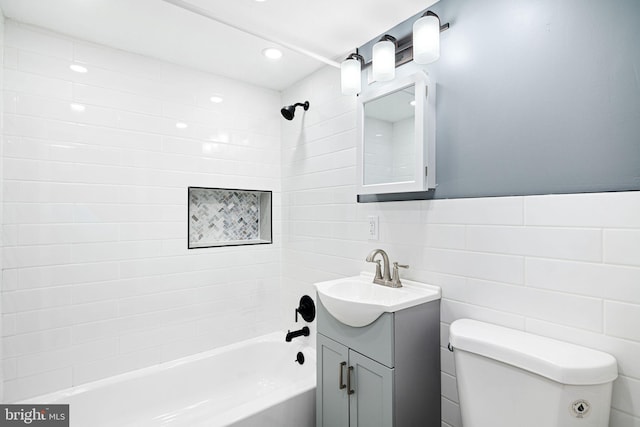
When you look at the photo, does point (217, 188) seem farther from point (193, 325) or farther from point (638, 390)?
point (638, 390)

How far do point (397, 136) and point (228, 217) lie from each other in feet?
5.06

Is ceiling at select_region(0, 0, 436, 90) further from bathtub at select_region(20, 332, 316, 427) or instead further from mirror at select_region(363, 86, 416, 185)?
bathtub at select_region(20, 332, 316, 427)

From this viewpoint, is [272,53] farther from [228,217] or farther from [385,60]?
[228,217]

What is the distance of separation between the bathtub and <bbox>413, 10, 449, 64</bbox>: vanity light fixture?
1840 millimetres

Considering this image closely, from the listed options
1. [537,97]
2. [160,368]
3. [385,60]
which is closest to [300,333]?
[160,368]

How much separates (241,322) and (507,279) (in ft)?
6.26

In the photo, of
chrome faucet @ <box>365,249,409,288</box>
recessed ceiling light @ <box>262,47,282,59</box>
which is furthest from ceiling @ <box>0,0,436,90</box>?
chrome faucet @ <box>365,249,409,288</box>

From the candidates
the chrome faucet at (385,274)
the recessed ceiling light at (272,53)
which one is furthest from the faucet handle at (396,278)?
the recessed ceiling light at (272,53)

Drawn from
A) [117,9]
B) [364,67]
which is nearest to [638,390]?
[364,67]

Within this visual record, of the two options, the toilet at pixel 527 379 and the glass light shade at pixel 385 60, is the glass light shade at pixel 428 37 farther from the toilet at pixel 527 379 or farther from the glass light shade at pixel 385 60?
the toilet at pixel 527 379

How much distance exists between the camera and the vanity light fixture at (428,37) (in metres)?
1.36

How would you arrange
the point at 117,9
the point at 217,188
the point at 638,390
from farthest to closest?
the point at 217,188 < the point at 117,9 < the point at 638,390

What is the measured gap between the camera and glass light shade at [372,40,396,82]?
1537 mm

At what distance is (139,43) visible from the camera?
1884 mm
